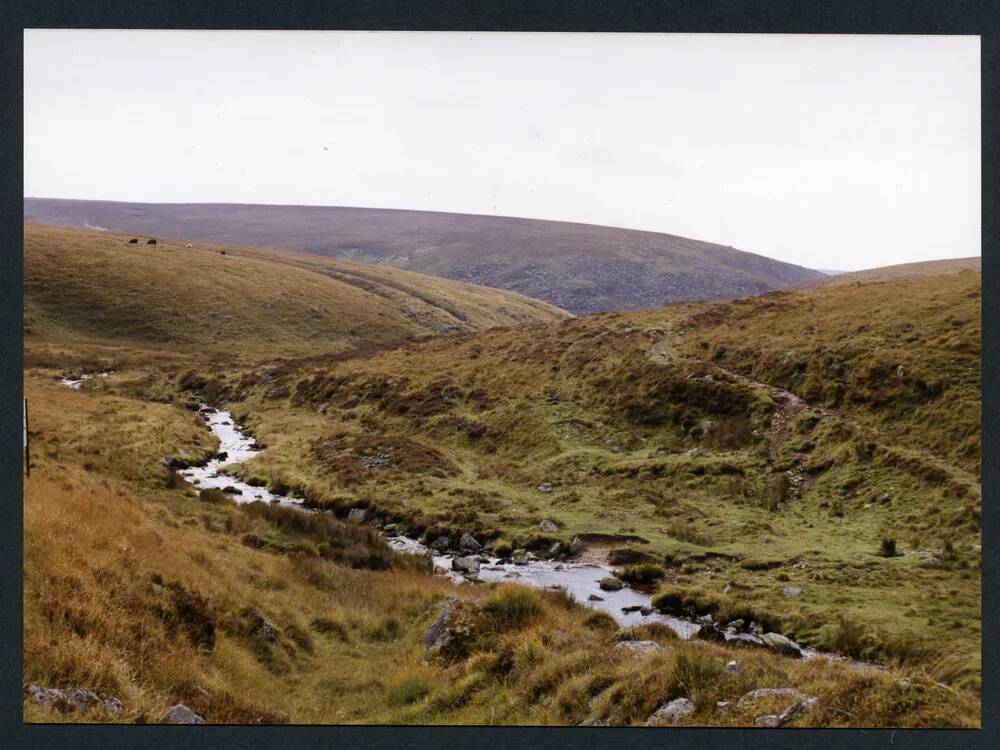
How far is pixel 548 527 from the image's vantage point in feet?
65.9

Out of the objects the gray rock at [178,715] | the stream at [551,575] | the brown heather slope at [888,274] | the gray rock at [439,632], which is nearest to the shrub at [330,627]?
the gray rock at [439,632]

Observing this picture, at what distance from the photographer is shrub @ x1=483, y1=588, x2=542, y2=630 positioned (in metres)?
11.4

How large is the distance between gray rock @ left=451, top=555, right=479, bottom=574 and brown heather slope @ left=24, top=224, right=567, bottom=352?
1878 inches

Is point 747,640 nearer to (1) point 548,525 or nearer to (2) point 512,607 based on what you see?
(2) point 512,607

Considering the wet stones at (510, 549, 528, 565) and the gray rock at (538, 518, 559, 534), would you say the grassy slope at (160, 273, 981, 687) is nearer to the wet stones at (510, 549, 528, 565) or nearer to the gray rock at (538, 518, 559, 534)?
the gray rock at (538, 518, 559, 534)

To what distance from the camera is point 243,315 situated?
82.9 metres

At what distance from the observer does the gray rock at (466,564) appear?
57.6ft

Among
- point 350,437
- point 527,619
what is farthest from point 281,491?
point 527,619

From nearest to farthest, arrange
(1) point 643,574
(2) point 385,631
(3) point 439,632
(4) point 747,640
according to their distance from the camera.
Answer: (3) point 439,632 → (4) point 747,640 → (2) point 385,631 → (1) point 643,574

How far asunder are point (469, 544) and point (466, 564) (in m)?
1.68

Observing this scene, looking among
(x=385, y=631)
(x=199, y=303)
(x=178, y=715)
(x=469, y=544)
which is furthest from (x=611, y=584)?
(x=199, y=303)

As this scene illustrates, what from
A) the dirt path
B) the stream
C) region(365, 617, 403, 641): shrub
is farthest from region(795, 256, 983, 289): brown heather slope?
region(365, 617, 403, 641): shrub

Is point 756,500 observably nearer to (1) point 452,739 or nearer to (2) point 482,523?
(2) point 482,523

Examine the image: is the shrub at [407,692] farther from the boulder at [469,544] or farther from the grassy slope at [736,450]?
the boulder at [469,544]
